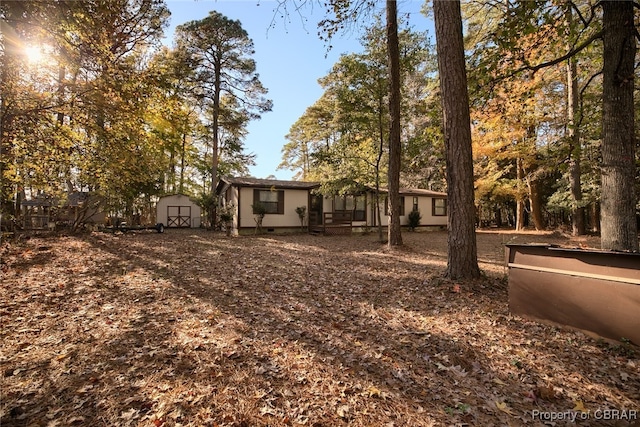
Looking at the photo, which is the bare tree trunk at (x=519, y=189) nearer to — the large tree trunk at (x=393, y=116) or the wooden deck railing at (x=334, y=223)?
the wooden deck railing at (x=334, y=223)

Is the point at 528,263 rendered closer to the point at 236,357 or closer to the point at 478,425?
the point at 478,425

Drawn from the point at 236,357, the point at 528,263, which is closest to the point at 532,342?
the point at 528,263

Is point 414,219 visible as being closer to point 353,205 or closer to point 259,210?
point 353,205

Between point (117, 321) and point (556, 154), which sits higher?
point (556, 154)

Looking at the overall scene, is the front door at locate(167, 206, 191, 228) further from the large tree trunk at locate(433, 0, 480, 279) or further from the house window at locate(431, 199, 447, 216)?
the large tree trunk at locate(433, 0, 480, 279)

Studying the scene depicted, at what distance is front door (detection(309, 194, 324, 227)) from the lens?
17859 mm

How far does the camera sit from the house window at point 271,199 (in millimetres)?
16375

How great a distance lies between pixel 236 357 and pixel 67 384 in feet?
4.60

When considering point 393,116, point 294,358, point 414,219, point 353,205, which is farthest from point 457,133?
point 414,219

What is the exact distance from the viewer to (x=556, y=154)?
20.8 feet

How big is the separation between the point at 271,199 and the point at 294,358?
14.2m

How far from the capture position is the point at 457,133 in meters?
5.14

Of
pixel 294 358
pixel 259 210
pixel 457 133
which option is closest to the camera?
pixel 294 358

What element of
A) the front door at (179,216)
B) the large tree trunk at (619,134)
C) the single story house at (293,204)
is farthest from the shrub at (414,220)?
the front door at (179,216)
